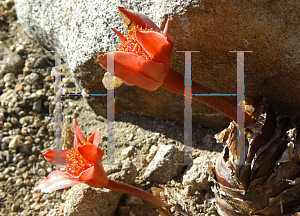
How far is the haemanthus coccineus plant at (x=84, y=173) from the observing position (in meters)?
1.65

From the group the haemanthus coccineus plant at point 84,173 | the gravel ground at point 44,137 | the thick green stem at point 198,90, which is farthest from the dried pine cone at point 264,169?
the haemanthus coccineus plant at point 84,173

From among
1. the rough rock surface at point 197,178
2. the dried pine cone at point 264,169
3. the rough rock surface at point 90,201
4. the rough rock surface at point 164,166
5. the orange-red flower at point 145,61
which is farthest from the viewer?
the rough rock surface at point 164,166

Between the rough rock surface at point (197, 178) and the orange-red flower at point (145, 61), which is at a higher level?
the orange-red flower at point (145, 61)

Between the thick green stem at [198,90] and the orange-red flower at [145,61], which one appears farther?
the thick green stem at [198,90]

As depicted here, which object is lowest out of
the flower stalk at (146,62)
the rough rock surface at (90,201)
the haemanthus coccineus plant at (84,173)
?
the rough rock surface at (90,201)

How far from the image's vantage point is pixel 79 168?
1780mm

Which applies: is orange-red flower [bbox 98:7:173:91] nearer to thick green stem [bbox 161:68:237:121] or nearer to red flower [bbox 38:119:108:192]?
thick green stem [bbox 161:68:237:121]

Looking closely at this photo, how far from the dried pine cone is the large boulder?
280 mm

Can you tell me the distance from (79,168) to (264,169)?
1.01 m

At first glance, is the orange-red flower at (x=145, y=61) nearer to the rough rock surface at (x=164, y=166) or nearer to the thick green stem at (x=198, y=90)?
the thick green stem at (x=198, y=90)

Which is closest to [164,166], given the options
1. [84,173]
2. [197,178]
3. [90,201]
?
[197,178]

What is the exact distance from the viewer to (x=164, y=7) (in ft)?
6.37

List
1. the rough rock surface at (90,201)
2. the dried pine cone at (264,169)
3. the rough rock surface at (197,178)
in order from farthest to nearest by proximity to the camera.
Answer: the rough rock surface at (197,178) → the rough rock surface at (90,201) → the dried pine cone at (264,169)

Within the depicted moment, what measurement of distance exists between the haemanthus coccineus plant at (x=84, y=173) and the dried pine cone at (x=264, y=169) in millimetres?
538
